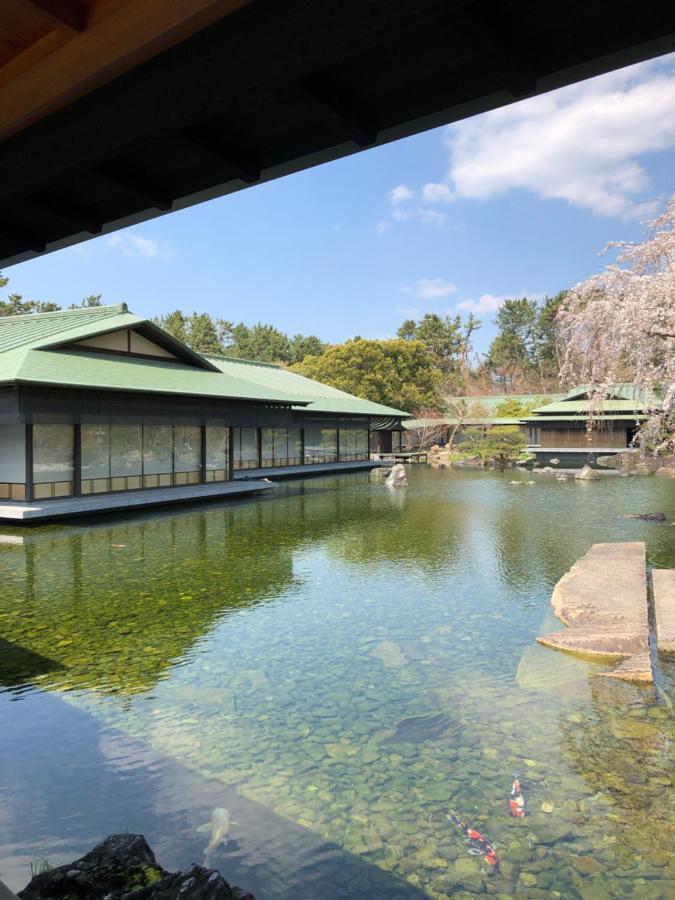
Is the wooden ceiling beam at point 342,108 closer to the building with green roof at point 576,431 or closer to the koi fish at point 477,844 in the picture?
the koi fish at point 477,844

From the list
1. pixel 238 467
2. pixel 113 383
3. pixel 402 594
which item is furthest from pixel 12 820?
pixel 238 467

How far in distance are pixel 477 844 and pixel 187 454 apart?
19089 mm

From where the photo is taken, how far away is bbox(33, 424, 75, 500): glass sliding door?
54.9 feet

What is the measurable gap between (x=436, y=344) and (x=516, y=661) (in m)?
65.1

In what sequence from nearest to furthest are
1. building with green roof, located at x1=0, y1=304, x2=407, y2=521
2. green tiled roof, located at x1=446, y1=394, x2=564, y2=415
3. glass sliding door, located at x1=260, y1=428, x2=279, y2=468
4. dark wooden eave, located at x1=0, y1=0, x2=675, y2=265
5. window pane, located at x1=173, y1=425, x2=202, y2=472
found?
dark wooden eave, located at x1=0, y1=0, x2=675, y2=265
building with green roof, located at x1=0, y1=304, x2=407, y2=521
window pane, located at x1=173, y1=425, x2=202, y2=472
glass sliding door, located at x1=260, y1=428, x2=279, y2=468
green tiled roof, located at x1=446, y1=394, x2=564, y2=415

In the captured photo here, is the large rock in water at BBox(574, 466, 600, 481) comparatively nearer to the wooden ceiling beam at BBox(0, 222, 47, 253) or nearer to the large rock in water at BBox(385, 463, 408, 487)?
the large rock in water at BBox(385, 463, 408, 487)

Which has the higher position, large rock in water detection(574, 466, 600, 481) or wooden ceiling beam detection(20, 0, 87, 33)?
wooden ceiling beam detection(20, 0, 87, 33)

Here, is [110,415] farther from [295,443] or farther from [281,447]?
[295,443]

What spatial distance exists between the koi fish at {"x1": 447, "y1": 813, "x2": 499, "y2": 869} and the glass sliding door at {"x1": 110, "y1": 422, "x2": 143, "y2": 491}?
16783 millimetres

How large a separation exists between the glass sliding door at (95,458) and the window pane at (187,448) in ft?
9.17

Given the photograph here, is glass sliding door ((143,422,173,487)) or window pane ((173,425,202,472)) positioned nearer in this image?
glass sliding door ((143,422,173,487))

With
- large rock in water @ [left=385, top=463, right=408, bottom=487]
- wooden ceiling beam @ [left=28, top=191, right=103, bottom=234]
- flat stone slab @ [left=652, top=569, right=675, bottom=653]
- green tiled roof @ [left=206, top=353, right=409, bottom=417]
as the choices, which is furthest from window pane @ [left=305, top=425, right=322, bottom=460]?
wooden ceiling beam @ [left=28, top=191, right=103, bottom=234]

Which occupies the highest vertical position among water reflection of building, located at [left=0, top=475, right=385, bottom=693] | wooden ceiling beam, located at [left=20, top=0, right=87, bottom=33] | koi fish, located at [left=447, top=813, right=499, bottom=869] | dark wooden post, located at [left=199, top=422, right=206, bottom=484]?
wooden ceiling beam, located at [left=20, top=0, right=87, bottom=33]

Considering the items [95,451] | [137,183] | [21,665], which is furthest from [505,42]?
[95,451]
